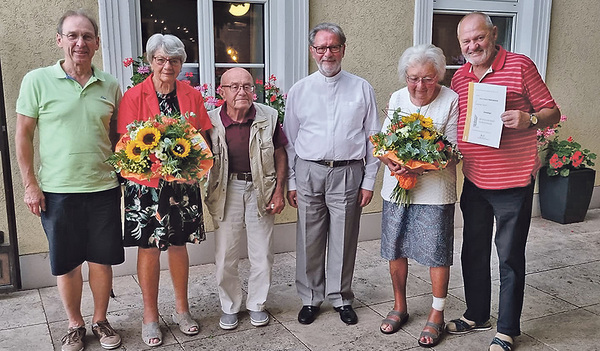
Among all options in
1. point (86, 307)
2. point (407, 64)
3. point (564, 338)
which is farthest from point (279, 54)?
point (564, 338)

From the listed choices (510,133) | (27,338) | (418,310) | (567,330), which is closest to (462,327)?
(418,310)

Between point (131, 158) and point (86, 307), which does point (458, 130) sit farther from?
point (86, 307)

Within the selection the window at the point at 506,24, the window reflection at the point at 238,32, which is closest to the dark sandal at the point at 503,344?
the window reflection at the point at 238,32

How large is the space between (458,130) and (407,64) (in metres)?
0.47

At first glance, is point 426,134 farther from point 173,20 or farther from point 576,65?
point 576,65

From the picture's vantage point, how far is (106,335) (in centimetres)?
305

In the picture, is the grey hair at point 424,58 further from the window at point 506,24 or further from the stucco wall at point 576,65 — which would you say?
the stucco wall at point 576,65

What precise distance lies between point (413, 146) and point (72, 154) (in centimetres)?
176

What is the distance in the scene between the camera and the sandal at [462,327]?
3195 millimetres

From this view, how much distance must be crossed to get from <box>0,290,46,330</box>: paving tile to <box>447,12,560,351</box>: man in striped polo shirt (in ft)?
8.93

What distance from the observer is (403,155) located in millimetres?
2748

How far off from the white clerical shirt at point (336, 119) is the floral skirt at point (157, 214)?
0.78m

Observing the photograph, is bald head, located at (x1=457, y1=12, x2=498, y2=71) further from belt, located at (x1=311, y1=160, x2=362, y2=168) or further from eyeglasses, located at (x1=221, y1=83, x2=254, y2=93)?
eyeglasses, located at (x1=221, y1=83, x2=254, y2=93)

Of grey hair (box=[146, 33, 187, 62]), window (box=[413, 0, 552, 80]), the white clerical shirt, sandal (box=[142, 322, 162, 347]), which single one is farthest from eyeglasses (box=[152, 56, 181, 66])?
window (box=[413, 0, 552, 80])
